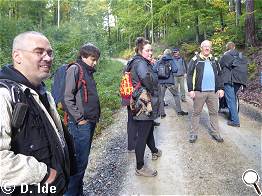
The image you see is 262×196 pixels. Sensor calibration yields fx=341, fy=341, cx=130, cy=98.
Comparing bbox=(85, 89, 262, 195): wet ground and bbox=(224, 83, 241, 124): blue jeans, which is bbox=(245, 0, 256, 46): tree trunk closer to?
bbox=(224, 83, 241, 124): blue jeans

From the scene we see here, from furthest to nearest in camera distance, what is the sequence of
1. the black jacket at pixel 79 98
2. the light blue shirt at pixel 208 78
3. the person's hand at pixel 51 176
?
1. the light blue shirt at pixel 208 78
2. the black jacket at pixel 79 98
3. the person's hand at pixel 51 176

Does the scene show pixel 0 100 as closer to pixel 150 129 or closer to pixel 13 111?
pixel 13 111

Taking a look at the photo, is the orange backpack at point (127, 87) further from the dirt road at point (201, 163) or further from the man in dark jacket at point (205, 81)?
the man in dark jacket at point (205, 81)

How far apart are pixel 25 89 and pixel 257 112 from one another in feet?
29.8

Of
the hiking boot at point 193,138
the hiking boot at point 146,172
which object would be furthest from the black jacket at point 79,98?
the hiking boot at point 193,138

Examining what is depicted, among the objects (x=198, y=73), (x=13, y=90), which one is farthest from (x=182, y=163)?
(x=13, y=90)

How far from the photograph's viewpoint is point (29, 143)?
2.31m

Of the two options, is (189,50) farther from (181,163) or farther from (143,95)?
(143,95)

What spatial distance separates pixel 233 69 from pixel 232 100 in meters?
0.78

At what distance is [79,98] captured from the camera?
4.42 meters

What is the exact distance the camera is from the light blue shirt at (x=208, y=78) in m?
7.00

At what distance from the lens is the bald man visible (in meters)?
2.23

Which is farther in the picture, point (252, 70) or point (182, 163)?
point (252, 70)

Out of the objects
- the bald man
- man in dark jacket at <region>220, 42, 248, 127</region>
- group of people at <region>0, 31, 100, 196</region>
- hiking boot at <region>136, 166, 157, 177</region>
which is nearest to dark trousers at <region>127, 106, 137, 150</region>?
hiking boot at <region>136, 166, 157, 177</region>
